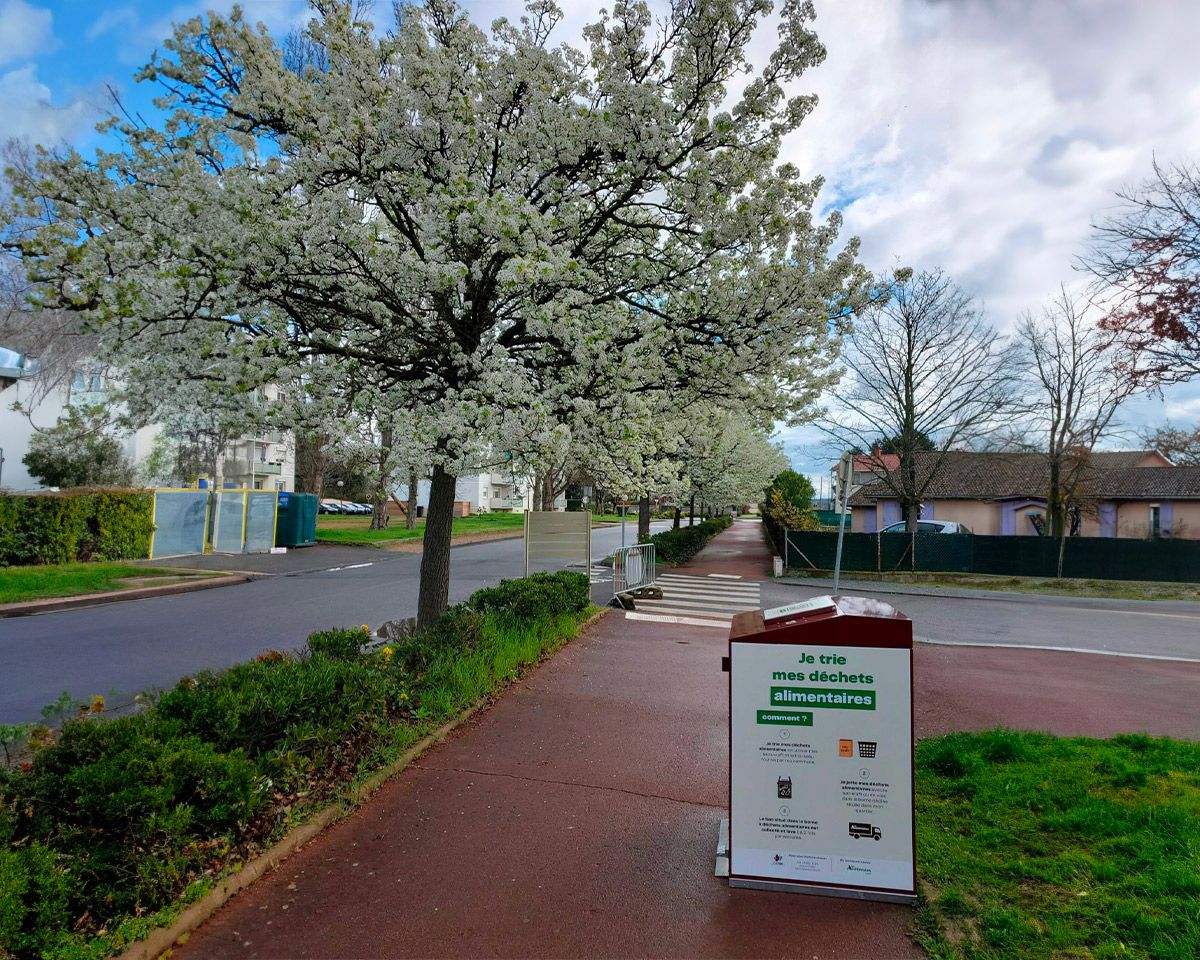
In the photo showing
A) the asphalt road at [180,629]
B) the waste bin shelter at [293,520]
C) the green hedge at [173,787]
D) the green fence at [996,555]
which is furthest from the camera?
the waste bin shelter at [293,520]

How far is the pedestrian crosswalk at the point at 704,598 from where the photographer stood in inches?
542

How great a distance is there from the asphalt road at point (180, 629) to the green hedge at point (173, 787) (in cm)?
216

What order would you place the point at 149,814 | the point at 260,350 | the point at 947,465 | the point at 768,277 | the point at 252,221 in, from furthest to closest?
the point at 947,465
the point at 768,277
the point at 260,350
the point at 252,221
the point at 149,814

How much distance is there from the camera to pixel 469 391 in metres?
6.65

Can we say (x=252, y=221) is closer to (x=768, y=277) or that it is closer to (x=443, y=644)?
(x=443, y=644)

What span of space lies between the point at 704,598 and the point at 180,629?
10.4m

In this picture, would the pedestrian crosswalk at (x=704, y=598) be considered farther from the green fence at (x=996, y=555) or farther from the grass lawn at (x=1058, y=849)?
the grass lawn at (x=1058, y=849)

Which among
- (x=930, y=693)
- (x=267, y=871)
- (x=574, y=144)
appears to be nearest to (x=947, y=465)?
(x=930, y=693)

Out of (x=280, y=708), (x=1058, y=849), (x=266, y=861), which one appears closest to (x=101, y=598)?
(x=280, y=708)

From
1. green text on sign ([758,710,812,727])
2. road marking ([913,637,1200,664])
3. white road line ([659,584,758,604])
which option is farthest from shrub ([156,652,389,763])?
white road line ([659,584,758,604])

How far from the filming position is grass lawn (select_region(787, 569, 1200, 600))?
2050 centimetres

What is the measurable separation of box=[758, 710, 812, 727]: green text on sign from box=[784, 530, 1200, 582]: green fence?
20.3 meters

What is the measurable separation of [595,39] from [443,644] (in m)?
5.98

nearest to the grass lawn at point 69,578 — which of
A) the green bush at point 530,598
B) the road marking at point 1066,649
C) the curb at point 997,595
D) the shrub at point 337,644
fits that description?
the green bush at point 530,598
